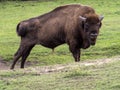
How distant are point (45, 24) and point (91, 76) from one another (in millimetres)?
6147

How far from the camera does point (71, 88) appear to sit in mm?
8258

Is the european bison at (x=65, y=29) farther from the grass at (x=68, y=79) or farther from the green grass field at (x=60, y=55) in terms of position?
the grass at (x=68, y=79)

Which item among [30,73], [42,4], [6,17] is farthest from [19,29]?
→ [42,4]

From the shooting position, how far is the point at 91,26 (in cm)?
1347

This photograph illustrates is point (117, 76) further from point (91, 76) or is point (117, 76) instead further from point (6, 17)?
point (6, 17)

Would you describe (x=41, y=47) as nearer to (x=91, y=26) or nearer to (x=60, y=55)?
(x=60, y=55)

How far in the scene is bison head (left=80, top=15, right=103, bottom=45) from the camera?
13.4m

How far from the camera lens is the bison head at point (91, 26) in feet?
43.9

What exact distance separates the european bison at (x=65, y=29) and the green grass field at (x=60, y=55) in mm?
1063

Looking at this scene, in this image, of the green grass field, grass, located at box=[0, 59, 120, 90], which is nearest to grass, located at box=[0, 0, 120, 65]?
the green grass field

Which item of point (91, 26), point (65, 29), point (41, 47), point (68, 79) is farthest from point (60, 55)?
point (68, 79)

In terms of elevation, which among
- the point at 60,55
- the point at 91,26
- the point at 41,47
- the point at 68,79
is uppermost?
the point at 68,79

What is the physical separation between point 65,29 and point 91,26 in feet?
3.51

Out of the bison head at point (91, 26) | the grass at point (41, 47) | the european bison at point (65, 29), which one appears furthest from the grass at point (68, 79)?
the grass at point (41, 47)
